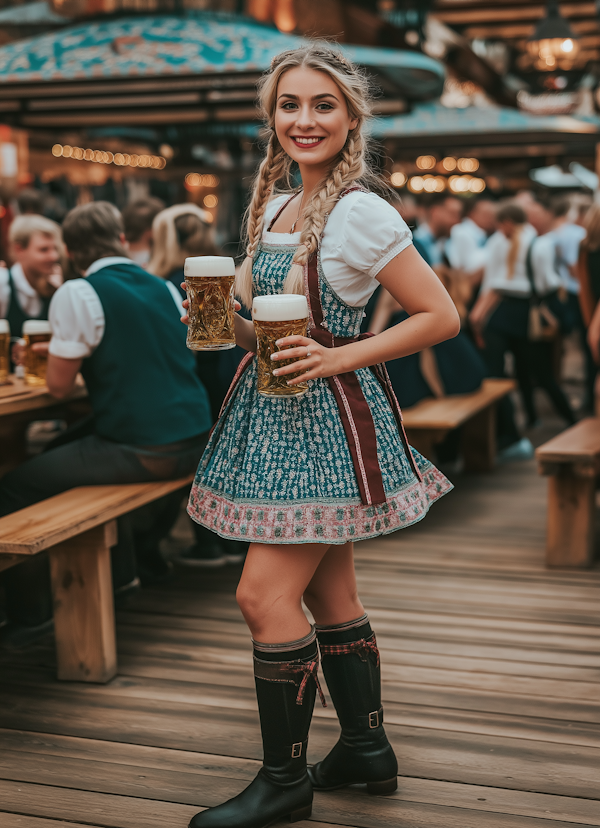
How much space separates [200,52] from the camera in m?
4.79

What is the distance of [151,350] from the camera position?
2855mm

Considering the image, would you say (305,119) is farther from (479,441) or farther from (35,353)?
(479,441)

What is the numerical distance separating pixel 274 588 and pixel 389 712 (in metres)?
0.82

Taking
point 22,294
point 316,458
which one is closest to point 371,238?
point 316,458

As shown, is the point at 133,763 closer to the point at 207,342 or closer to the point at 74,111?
the point at 207,342

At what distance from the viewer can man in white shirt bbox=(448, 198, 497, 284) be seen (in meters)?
7.29

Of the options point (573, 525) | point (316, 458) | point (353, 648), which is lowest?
point (573, 525)

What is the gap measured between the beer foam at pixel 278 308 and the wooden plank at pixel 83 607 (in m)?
1.20

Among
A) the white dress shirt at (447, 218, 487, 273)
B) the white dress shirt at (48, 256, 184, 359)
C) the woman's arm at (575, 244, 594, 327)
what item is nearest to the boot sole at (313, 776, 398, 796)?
the white dress shirt at (48, 256, 184, 359)

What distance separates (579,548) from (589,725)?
4.51 ft

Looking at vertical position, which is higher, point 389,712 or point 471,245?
point 471,245

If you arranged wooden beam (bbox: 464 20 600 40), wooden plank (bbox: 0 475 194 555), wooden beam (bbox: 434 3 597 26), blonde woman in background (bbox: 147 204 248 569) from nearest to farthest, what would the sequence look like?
wooden plank (bbox: 0 475 194 555) < blonde woman in background (bbox: 147 204 248 569) < wooden beam (bbox: 434 3 597 26) < wooden beam (bbox: 464 20 600 40)

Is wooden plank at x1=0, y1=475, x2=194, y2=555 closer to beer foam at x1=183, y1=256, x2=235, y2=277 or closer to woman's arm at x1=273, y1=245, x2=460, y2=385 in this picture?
beer foam at x1=183, y1=256, x2=235, y2=277

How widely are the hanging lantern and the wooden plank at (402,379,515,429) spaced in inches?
172
